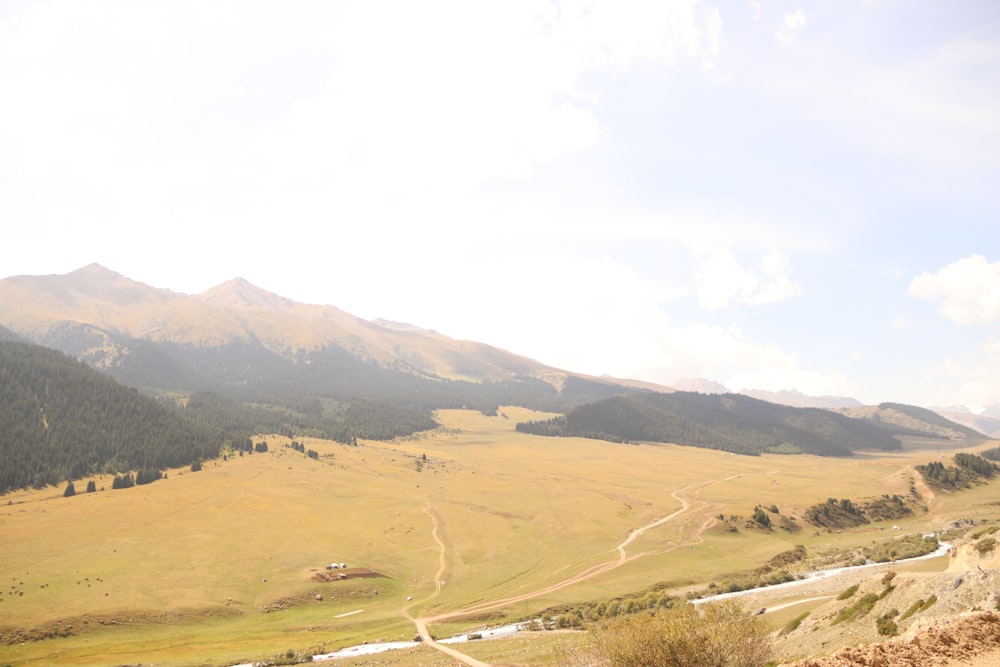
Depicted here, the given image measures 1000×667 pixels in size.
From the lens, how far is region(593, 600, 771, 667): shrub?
98.7ft

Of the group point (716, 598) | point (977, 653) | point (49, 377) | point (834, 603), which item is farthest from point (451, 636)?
point (49, 377)

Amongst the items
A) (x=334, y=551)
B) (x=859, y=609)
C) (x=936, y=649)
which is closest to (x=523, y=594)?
(x=334, y=551)

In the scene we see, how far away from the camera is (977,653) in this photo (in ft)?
78.5

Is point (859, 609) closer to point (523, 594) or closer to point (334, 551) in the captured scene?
point (523, 594)

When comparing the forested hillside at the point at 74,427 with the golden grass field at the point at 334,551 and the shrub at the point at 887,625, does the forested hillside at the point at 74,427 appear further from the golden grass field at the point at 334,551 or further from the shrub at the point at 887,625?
the shrub at the point at 887,625

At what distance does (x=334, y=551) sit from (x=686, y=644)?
72878mm

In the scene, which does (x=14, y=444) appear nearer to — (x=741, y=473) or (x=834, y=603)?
(x=834, y=603)

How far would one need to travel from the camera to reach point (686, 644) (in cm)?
3017

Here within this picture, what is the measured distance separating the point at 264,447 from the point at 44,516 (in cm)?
8116

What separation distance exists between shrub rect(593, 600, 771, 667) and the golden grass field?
332 inches

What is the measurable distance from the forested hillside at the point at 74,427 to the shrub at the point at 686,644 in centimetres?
14675

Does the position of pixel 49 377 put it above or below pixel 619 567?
above

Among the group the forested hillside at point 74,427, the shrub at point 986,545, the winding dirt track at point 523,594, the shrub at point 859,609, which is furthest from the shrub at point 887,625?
the forested hillside at point 74,427

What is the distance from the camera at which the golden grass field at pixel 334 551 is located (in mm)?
59938
